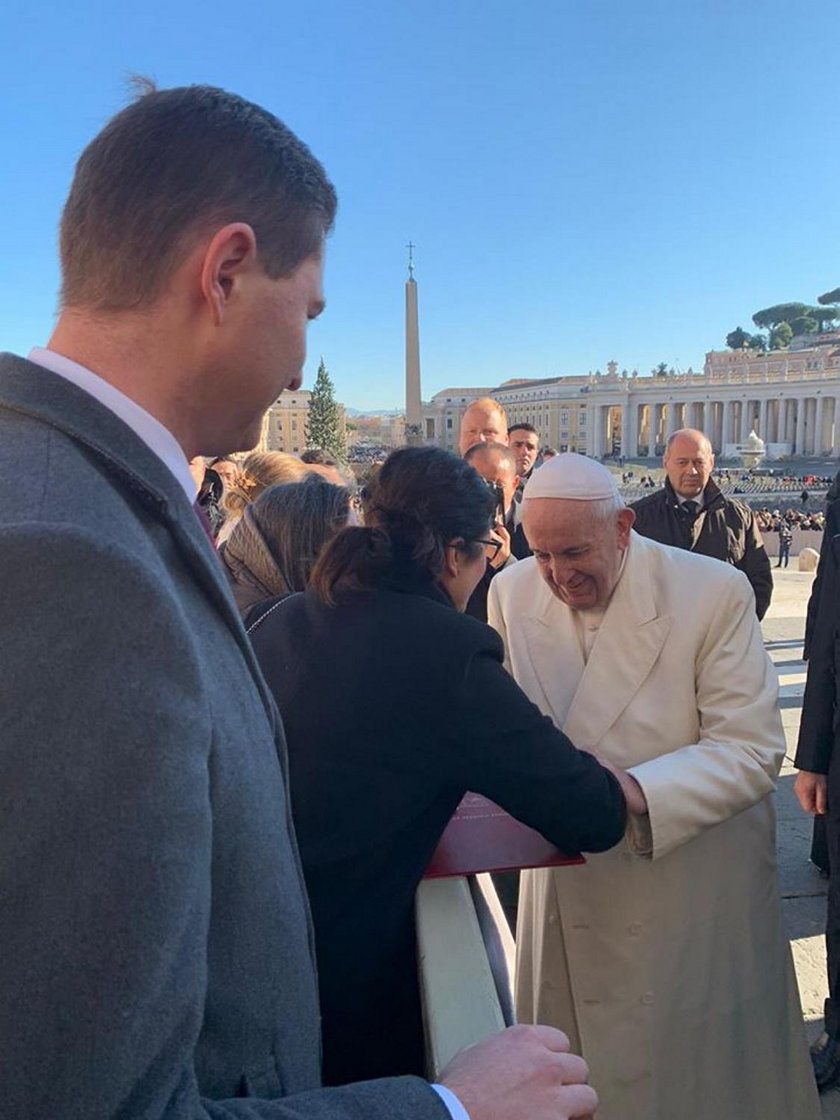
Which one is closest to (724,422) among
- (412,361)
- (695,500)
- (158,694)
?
(412,361)

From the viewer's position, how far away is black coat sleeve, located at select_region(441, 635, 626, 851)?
1403mm

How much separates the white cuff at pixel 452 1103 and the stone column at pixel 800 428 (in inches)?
3458

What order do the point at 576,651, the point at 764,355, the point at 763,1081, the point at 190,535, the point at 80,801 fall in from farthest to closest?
1. the point at 764,355
2. the point at 576,651
3. the point at 763,1081
4. the point at 190,535
5. the point at 80,801

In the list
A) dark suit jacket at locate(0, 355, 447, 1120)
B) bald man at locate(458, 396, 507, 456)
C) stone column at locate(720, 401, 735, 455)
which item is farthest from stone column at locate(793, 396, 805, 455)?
dark suit jacket at locate(0, 355, 447, 1120)

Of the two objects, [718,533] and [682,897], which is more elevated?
[718,533]

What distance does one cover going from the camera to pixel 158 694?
2.16 feet

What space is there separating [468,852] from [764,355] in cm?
11858

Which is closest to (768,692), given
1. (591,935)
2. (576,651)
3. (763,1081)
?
(576,651)

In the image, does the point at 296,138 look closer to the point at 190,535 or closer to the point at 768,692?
the point at 190,535

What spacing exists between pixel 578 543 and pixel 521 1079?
1.41 metres

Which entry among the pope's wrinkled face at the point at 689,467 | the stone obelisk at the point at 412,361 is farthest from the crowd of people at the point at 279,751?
the stone obelisk at the point at 412,361

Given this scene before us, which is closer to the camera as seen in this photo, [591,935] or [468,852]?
[468,852]

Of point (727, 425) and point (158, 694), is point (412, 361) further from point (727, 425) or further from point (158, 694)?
point (727, 425)

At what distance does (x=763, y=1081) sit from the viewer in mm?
2100
